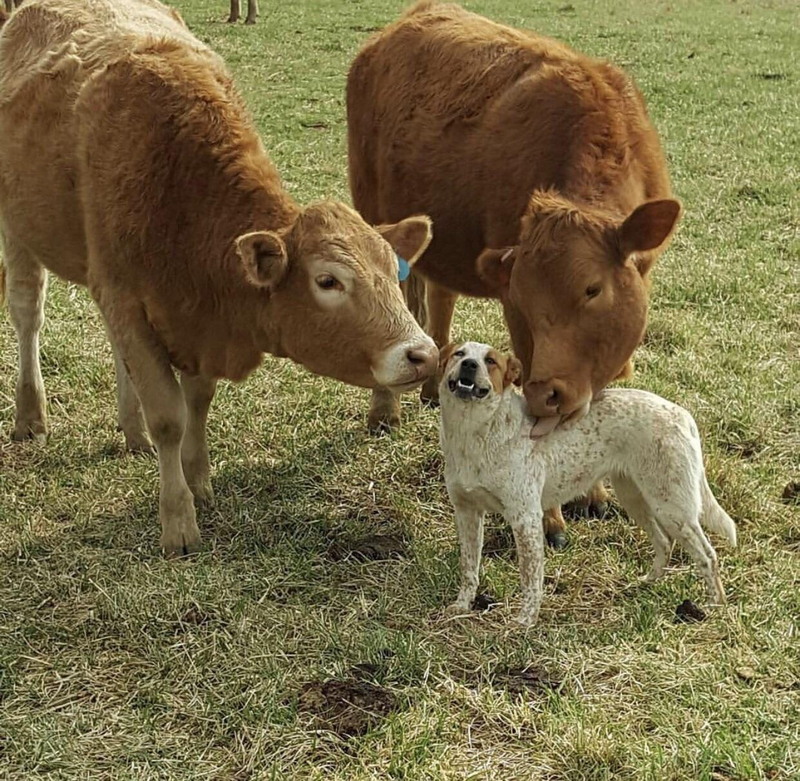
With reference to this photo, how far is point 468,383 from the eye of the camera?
397cm

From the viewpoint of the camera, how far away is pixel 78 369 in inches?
259

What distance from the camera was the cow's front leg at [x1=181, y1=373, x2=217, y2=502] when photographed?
5.28m

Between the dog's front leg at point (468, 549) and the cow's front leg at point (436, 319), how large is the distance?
2097mm

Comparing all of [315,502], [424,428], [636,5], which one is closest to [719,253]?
[424,428]

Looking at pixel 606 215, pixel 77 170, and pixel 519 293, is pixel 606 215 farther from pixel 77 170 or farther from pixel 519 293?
pixel 77 170

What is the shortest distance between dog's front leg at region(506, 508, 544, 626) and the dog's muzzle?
47cm

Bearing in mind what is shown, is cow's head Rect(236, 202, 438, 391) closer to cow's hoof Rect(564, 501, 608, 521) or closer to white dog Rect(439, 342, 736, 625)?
white dog Rect(439, 342, 736, 625)

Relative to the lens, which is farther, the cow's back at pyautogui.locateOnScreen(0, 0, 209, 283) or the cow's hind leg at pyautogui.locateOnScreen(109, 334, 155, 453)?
the cow's hind leg at pyautogui.locateOnScreen(109, 334, 155, 453)

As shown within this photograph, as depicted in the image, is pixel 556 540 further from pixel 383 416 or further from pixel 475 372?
pixel 383 416

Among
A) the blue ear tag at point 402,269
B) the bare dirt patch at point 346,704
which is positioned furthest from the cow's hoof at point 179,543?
the blue ear tag at point 402,269

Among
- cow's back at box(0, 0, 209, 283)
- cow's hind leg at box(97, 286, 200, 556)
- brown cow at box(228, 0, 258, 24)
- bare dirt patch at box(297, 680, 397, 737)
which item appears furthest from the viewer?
brown cow at box(228, 0, 258, 24)

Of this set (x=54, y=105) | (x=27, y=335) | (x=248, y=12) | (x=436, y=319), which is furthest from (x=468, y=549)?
(x=248, y=12)

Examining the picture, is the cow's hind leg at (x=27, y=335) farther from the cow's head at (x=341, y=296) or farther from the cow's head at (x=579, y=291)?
the cow's head at (x=579, y=291)

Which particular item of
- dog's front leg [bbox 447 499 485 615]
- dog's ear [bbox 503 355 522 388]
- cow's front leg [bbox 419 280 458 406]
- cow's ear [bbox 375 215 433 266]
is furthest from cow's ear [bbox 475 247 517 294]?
cow's front leg [bbox 419 280 458 406]
